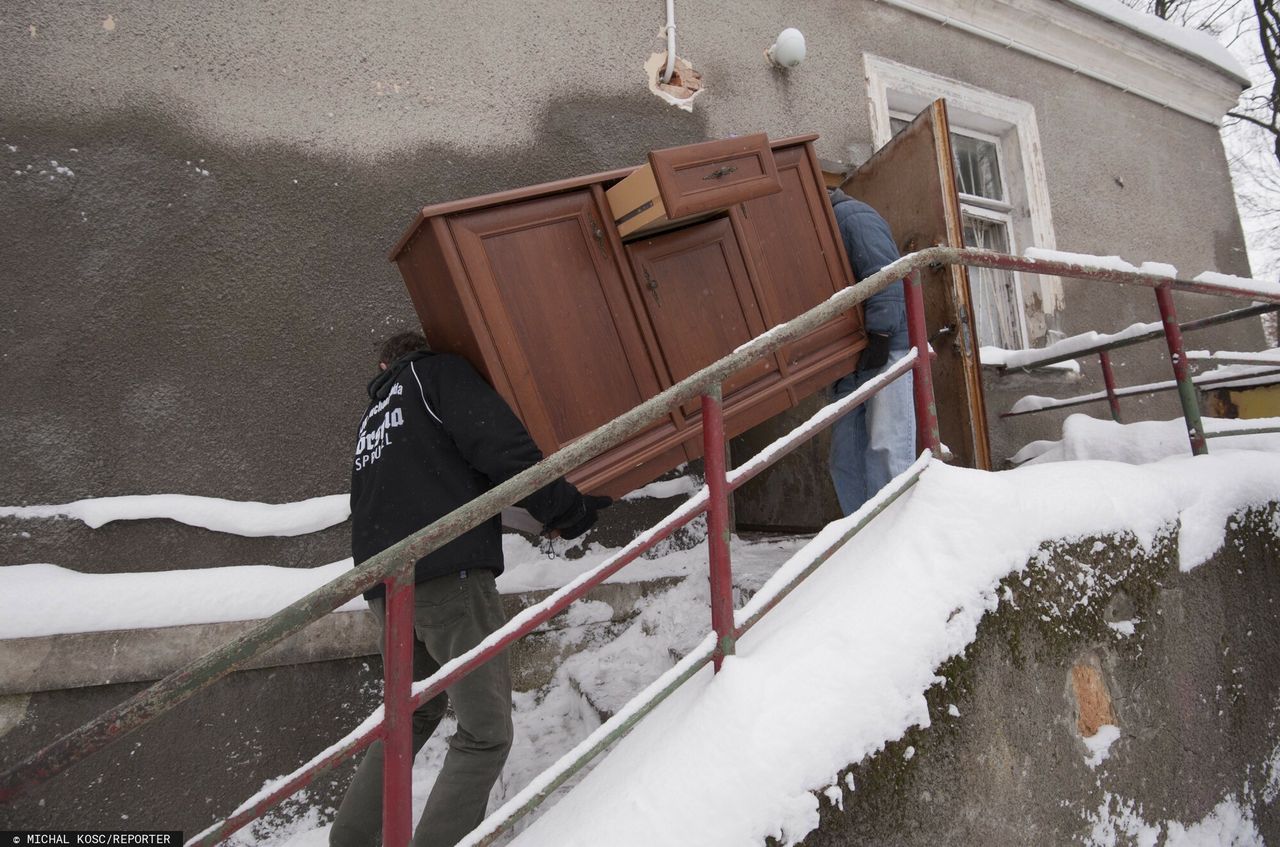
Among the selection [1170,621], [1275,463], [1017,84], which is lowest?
[1170,621]

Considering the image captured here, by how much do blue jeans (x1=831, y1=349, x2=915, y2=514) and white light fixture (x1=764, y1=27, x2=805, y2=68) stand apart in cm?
250

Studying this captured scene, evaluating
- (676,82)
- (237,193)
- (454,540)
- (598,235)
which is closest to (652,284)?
(598,235)

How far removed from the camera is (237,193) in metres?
3.32

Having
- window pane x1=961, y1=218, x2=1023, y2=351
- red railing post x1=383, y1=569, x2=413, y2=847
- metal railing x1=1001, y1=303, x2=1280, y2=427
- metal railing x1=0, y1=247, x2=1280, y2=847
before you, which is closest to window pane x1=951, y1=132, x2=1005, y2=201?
window pane x1=961, y1=218, x2=1023, y2=351

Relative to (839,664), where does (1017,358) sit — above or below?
above

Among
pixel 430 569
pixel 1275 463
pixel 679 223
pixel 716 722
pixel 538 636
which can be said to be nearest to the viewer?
pixel 716 722

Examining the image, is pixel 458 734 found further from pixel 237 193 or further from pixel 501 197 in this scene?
pixel 237 193

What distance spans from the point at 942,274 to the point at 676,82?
2.07 m

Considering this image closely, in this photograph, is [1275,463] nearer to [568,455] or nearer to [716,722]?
[716,722]

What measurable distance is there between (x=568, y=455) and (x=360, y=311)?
7.37 feet

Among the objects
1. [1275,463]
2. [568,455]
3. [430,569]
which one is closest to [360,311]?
[430,569]

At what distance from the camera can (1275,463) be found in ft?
8.52

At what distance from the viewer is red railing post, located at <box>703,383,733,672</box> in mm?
1729

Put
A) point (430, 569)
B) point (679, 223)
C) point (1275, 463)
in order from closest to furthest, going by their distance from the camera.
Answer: point (430, 569), point (1275, 463), point (679, 223)
